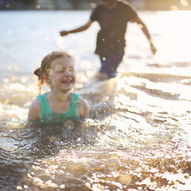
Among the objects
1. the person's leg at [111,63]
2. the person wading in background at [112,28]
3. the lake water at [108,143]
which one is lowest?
the lake water at [108,143]

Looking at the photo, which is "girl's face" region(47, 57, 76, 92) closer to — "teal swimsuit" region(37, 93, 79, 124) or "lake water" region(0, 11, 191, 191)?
"teal swimsuit" region(37, 93, 79, 124)

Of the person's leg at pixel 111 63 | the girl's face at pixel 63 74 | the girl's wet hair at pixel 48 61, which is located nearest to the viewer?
the girl's face at pixel 63 74

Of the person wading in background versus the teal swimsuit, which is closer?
the teal swimsuit

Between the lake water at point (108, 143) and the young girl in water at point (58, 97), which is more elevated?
the young girl in water at point (58, 97)

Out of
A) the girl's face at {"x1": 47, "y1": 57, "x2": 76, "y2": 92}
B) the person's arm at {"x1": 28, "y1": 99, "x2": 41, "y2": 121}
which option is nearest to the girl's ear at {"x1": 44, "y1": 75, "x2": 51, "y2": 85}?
the girl's face at {"x1": 47, "y1": 57, "x2": 76, "y2": 92}

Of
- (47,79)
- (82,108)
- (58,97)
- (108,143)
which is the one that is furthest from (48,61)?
(108,143)

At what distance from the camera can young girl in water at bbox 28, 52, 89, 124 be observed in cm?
348

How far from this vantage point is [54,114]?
364cm

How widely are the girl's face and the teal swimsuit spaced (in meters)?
0.26

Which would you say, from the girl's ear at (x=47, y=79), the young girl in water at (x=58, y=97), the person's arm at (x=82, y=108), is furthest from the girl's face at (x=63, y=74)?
the person's arm at (x=82, y=108)

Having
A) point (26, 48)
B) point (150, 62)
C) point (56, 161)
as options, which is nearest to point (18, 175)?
point (56, 161)

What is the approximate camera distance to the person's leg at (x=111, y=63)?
625 cm

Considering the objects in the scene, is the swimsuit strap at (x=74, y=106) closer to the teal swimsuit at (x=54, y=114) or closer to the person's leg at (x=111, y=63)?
the teal swimsuit at (x=54, y=114)

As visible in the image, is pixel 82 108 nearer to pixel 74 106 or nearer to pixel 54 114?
pixel 74 106
